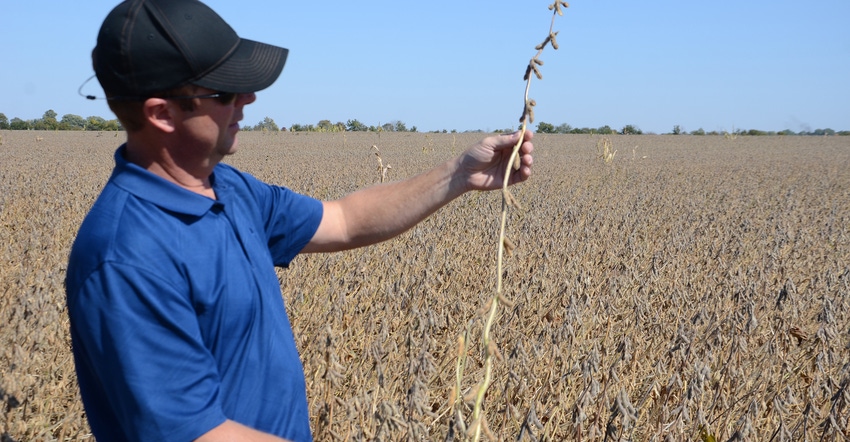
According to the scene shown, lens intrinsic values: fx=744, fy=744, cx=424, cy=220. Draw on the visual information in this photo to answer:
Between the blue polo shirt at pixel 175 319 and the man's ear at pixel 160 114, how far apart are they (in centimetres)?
9

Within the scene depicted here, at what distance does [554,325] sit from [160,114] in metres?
2.99

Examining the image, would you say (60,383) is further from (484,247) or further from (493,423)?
(484,247)

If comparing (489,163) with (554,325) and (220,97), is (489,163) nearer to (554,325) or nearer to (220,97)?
(220,97)

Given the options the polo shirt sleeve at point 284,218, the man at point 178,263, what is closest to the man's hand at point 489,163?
the man at point 178,263

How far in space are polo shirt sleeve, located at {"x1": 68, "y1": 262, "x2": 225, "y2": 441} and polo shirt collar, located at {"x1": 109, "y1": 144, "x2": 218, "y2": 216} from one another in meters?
0.18

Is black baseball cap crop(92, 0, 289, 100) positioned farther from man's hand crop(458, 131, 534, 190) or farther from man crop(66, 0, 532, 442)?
man's hand crop(458, 131, 534, 190)

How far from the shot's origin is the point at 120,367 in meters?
1.14

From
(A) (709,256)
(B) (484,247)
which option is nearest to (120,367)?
(B) (484,247)

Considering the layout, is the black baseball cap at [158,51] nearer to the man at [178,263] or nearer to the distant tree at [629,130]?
the man at [178,263]

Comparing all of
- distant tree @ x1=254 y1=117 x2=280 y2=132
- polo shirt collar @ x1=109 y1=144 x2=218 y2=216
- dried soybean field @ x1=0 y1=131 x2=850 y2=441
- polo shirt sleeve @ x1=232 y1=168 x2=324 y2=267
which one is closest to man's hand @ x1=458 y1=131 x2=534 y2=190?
polo shirt sleeve @ x1=232 y1=168 x2=324 y2=267

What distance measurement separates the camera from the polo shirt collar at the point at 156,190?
1.31 m

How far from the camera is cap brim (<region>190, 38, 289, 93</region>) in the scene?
4.58 ft

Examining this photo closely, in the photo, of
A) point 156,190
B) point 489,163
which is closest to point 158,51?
point 156,190

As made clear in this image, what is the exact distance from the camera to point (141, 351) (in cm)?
115
